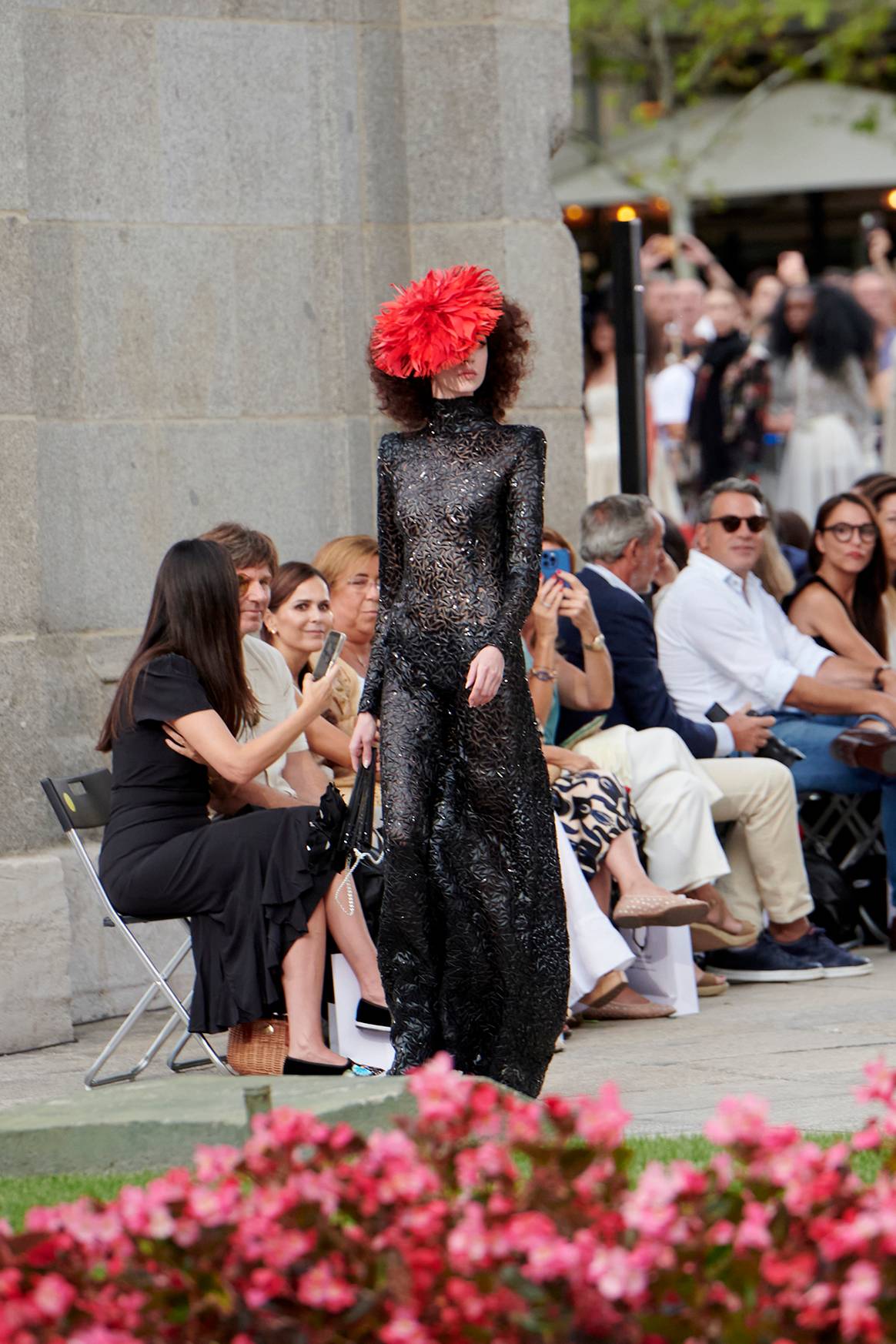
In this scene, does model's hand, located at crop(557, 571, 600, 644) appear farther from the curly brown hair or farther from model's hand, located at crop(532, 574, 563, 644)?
the curly brown hair

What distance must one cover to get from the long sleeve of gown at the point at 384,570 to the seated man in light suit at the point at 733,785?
2.54 meters

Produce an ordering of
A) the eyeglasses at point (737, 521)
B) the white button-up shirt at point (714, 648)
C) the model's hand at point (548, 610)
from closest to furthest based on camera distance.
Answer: the model's hand at point (548, 610) < the white button-up shirt at point (714, 648) < the eyeglasses at point (737, 521)

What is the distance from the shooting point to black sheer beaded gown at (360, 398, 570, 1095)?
5.60m

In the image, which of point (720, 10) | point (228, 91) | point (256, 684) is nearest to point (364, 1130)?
point (256, 684)

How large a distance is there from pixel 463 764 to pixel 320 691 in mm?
799

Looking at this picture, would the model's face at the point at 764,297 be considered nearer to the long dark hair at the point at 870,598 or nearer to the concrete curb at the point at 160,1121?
the long dark hair at the point at 870,598

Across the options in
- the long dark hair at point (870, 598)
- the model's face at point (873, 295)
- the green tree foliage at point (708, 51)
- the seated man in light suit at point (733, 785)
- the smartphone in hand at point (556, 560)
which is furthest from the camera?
the green tree foliage at point (708, 51)

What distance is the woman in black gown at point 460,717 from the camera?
5602 mm

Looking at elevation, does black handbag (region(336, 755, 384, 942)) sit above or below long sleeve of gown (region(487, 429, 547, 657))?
below

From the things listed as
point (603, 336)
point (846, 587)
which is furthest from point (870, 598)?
point (603, 336)

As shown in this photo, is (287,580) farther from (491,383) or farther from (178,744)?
(491,383)

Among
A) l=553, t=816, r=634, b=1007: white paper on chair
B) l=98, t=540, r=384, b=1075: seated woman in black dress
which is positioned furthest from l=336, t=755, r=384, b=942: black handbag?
l=553, t=816, r=634, b=1007: white paper on chair

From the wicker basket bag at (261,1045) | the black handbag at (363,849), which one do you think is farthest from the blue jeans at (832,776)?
the wicker basket bag at (261,1045)

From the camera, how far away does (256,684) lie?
23.5 ft
